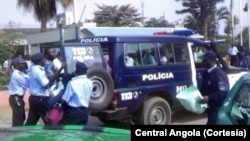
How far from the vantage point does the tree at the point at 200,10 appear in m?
53.9

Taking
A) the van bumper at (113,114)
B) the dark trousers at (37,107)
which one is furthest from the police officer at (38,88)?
the van bumper at (113,114)

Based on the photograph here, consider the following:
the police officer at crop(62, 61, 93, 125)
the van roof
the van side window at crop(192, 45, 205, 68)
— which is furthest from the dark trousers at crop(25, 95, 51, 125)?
the van side window at crop(192, 45, 205, 68)

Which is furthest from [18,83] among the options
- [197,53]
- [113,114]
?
[197,53]

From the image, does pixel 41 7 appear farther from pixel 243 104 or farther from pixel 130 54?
pixel 243 104

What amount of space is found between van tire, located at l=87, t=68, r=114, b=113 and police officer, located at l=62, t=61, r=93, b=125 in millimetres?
1432

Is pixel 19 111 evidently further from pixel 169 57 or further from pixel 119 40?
pixel 169 57

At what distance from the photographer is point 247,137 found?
3.30 metres

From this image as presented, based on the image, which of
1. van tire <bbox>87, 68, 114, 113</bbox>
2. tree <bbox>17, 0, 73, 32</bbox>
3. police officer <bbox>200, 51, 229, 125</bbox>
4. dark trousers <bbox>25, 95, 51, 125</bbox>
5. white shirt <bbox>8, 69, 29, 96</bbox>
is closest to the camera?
police officer <bbox>200, 51, 229, 125</bbox>

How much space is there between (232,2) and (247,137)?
3560 cm

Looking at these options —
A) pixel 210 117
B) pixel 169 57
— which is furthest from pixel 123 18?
pixel 210 117

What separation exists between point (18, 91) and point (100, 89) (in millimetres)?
1491

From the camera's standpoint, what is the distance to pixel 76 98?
20.6 ft

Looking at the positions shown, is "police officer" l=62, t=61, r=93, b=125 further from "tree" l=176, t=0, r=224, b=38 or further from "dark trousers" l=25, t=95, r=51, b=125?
"tree" l=176, t=0, r=224, b=38
